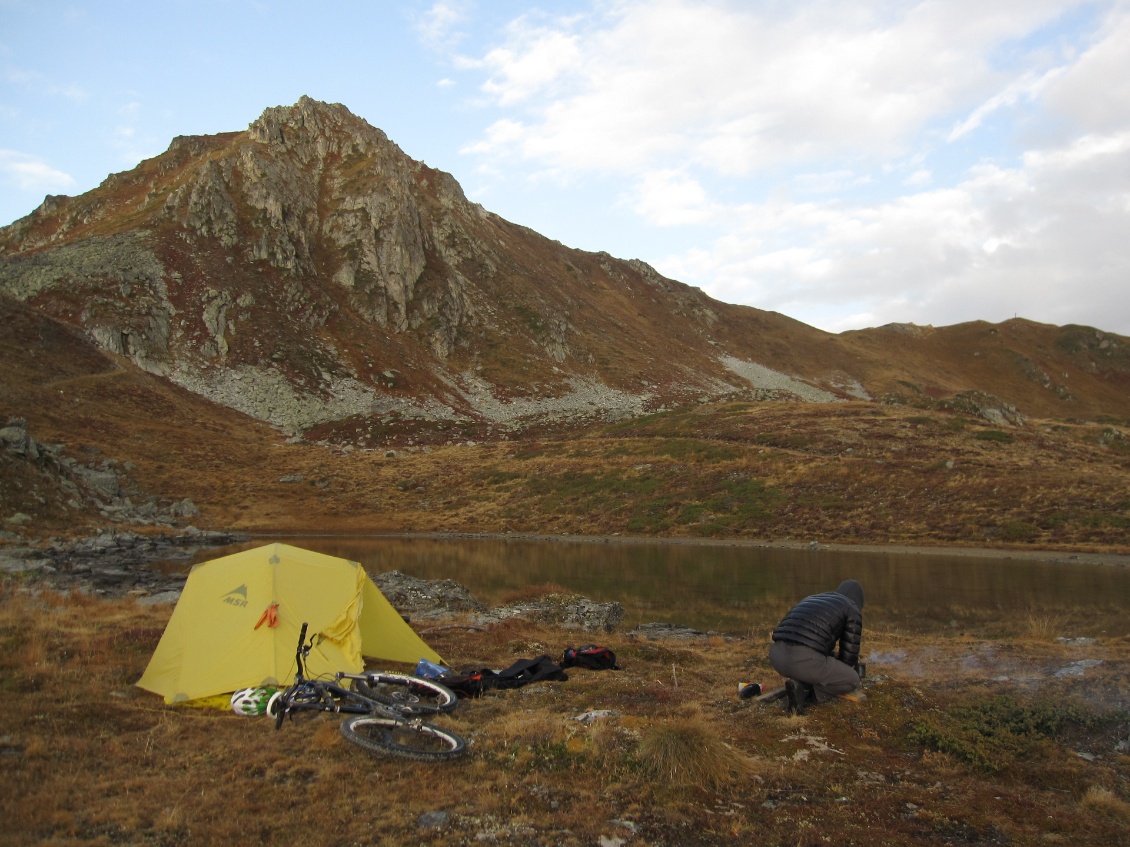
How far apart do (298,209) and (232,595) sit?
94.3 meters

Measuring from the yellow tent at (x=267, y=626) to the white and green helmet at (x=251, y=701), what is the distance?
1.86 ft

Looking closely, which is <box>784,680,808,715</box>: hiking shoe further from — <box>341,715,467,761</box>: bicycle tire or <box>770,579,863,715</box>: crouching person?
<box>341,715,467,761</box>: bicycle tire

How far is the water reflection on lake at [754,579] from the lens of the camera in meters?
22.1

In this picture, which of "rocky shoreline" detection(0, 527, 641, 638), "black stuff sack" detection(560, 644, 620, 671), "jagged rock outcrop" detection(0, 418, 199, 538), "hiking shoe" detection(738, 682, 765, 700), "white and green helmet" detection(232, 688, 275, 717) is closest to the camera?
"white and green helmet" detection(232, 688, 275, 717)

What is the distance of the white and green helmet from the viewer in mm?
10508

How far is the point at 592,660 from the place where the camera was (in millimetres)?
14453

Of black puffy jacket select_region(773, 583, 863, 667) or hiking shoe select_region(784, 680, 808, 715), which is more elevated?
black puffy jacket select_region(773, 583, 863, 667)

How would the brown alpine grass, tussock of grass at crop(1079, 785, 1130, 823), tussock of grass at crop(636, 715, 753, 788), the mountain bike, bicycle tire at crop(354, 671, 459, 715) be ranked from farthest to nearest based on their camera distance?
bicycle tire at crop(354, 671, 459, 715) → the mountain bike → tussock of grass at crop(636, 715, 753, 788) → tussock of grass at crop(1079, 785, 1130, 823) → the brown alpine grass

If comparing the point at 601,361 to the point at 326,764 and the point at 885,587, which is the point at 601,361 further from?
the point at 326,764

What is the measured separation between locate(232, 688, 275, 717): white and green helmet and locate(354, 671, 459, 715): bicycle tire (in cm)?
139

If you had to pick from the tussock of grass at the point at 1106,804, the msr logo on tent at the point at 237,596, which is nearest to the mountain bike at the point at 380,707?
the msr logo on tent at the point at 237,596

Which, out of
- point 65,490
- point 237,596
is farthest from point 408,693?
point 65,490

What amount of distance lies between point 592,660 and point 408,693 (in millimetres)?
4488

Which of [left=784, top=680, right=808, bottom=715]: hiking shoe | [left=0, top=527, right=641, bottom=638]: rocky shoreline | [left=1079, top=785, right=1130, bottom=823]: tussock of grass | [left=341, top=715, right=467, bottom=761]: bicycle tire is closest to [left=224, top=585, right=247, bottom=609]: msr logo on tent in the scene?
[left=341, top=715, right=467, bottom=761]: bicycle tire
